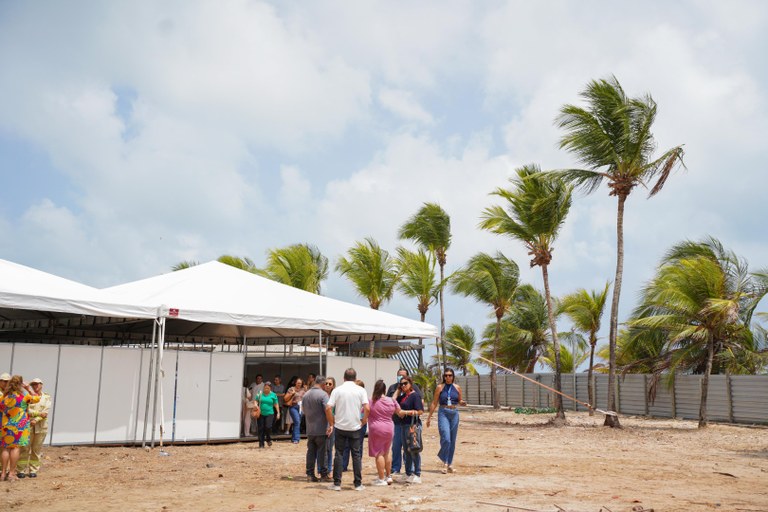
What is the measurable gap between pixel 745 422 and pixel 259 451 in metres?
14.4

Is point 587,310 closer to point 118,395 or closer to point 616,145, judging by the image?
point 616,145

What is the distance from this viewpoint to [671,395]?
76.8 ft

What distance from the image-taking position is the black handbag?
9570 millimetres

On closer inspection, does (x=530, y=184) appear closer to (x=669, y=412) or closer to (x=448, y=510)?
(x=669, y=412)

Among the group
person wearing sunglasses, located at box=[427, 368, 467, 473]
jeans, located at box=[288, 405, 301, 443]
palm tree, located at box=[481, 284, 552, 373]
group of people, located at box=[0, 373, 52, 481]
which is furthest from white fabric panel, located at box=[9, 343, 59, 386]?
palm tree, located at box=[481, 284, 552, 373]

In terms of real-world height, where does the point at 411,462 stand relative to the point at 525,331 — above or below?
below

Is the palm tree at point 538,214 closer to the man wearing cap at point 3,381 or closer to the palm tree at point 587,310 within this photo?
the palm tree at point 587,310

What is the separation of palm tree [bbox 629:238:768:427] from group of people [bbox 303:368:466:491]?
10.8 metres

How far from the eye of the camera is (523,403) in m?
33.2

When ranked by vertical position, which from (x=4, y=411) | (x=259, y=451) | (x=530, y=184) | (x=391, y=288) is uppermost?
(x=530, y=184)

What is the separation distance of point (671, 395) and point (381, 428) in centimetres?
1737

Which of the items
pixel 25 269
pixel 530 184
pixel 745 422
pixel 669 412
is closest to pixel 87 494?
pixel 25 269

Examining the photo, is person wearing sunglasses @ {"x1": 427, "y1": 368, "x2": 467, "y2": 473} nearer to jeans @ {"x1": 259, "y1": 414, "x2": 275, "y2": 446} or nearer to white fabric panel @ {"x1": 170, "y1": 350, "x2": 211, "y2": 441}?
jeans @ {"x1": 259, "y1": 414, "x2": 275, "y2": 446}

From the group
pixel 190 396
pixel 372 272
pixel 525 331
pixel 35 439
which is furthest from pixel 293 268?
pixel 35 439
